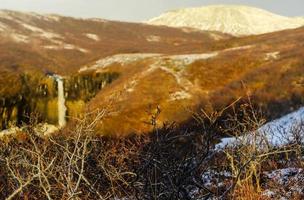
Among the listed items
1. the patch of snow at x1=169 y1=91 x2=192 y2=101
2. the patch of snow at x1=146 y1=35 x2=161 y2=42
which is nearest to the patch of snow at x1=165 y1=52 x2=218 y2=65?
the patch of snow at x1=169 y1=91 x2=192 y2=101

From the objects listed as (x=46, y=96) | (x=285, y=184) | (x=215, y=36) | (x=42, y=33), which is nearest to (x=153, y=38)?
(x=215, y=36)

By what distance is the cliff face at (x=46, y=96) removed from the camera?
61250mm

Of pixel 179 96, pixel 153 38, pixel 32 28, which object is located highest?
pixel 32 28

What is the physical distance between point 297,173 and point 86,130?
10700 millimetres

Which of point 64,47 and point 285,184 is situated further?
point 64,47

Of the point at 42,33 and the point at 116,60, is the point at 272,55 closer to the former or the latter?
the point at 116,60

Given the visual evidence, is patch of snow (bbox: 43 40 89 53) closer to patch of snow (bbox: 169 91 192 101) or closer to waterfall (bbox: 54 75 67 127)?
waterfall (bbox: 54 75 67 127)

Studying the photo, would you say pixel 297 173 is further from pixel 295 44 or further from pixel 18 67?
pixel 18 67

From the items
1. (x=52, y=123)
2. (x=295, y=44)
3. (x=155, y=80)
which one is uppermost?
(x=295, y=44)

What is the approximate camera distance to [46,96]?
63.9 meters

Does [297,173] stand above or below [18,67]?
above

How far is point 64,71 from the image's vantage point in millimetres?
77438

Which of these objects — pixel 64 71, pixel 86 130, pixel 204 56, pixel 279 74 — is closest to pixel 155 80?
pixel 204 56

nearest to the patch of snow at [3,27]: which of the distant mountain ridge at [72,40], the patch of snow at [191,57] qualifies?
the distant mountain ridge at [72,40]
